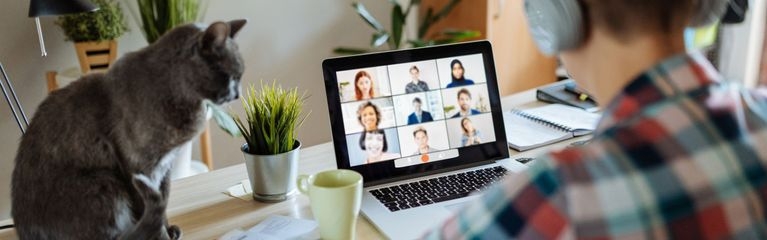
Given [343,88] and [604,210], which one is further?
[343,88]

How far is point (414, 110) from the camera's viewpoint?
136 centimetres

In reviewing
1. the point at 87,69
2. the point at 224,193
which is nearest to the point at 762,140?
the point at 224,193

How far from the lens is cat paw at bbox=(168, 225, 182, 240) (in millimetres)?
1121

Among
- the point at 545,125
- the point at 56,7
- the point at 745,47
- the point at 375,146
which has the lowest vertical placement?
the point at 745,47

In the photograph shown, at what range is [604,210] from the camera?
594 millimetres

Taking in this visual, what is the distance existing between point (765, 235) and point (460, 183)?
0.71 m

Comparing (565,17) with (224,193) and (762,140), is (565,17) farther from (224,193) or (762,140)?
(224,193)

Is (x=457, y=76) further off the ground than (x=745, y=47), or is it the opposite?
(x=457, y=76)

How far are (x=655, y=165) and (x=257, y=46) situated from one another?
2346mm

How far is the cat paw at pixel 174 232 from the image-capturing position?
3.68ft

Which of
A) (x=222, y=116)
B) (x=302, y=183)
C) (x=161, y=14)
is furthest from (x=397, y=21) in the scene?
(x=222, y=116)

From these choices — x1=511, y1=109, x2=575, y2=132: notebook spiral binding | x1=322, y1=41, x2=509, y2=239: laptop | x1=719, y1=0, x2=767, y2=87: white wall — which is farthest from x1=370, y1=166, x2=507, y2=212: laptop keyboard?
x1=719, y1=0, x2=767, y2=87: white wall

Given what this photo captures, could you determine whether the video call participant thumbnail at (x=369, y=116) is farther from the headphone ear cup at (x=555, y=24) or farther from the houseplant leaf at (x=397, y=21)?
the houseplant leaf at (x=397, y=21)

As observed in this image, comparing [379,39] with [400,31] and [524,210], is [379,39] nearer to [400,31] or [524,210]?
[400,31]
